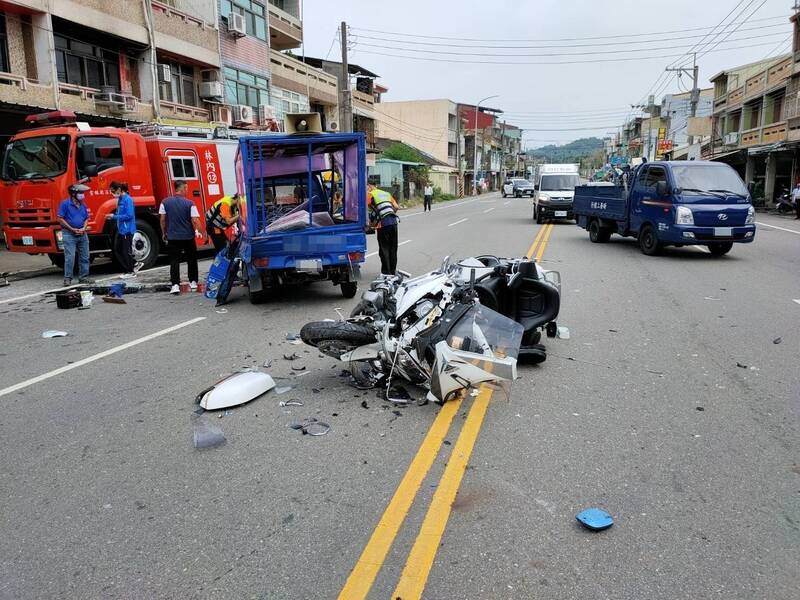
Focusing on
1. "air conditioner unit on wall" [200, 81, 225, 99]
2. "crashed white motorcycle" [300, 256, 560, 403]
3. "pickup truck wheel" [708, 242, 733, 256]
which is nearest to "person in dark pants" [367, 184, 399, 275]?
"crashed white motorcycle" [300, 256, 560, 403]

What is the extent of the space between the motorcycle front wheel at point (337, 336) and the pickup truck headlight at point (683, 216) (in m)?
9.75

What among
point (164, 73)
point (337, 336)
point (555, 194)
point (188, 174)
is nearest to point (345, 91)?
point (164, 73)

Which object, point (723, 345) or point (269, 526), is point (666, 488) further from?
point (723, 345)

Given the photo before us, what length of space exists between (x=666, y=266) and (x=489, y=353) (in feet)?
28.9

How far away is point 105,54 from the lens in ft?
69.3

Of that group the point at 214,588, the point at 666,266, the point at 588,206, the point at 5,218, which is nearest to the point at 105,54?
the point at 5,218

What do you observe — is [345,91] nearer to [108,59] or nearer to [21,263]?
[108,59]

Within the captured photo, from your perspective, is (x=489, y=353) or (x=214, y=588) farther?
(x=489, y=353)

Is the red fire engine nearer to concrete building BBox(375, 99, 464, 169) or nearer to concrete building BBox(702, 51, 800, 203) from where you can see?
concrete building BBox(702, 51, 800, 203)

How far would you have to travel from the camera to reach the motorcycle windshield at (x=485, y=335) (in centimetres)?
495

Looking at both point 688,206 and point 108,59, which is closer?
point 688,206

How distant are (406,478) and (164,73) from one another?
23.3 metres

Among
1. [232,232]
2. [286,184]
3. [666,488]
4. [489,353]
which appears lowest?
[666,488]

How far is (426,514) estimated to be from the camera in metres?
3.30
